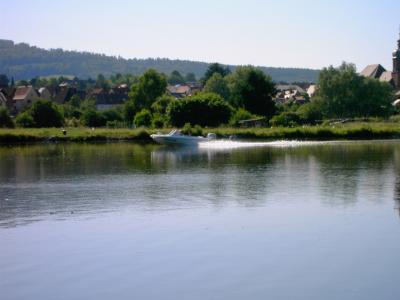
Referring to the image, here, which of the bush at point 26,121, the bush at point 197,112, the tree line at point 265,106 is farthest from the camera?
the bush at point 26,121

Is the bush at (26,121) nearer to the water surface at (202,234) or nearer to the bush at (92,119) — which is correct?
the bush at (92,119)

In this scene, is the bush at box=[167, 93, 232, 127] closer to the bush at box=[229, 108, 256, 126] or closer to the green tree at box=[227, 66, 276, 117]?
the bush at box=[229, 108, 256, 126]

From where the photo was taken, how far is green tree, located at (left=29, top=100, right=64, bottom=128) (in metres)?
82.4

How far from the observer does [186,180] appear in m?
31.1

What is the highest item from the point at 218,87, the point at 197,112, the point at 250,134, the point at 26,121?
the point at 218,87

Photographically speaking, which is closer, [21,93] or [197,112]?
Answer: [197,112]

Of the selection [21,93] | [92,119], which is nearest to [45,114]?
[92,119]

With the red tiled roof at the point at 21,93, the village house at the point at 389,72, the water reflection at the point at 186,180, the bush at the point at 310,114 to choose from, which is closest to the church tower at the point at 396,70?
the village house at the point at 389,72

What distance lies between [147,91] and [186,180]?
226 feet

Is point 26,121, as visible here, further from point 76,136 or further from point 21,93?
point 21,93

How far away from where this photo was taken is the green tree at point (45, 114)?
82.4 metres

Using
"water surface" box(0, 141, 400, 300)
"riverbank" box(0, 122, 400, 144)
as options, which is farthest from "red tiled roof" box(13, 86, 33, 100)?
"water surface" box(0, 141, 400, 300)

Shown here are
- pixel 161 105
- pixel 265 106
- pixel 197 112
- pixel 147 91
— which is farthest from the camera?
pixel 147 91

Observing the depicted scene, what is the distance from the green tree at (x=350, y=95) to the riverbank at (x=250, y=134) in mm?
16025
